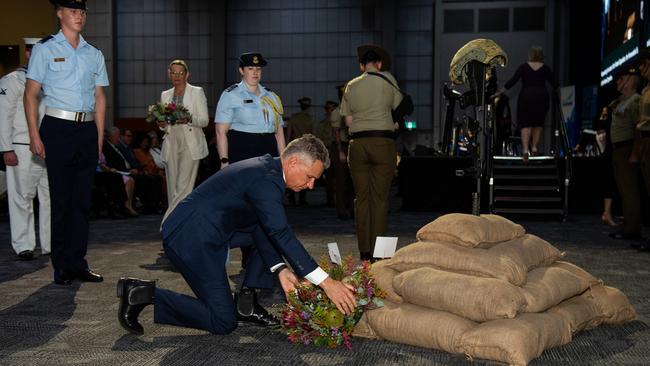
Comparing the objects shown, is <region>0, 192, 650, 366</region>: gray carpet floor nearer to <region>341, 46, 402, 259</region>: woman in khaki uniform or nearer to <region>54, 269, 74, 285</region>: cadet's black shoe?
<region>54, 269, 74, 285</region>: cadet's black shoe

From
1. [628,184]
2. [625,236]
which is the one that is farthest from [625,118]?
[625,236]

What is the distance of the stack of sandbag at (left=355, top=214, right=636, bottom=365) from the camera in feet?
9.73

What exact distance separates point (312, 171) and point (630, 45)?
33.6ft

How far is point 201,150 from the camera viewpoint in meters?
6.06

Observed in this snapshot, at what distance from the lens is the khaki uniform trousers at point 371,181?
5.34 metres

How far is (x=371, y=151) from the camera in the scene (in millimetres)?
5320

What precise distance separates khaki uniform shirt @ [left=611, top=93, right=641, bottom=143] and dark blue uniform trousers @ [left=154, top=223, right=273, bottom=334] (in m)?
4.80

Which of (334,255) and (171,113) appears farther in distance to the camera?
(171,113)

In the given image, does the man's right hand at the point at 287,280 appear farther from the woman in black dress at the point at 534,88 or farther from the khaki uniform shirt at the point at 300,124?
the khaki uniform shirt at the point at 300,124

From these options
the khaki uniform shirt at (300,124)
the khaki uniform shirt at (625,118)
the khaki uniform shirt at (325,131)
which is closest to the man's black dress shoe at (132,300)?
the khaki uniform shirt at (625,118)

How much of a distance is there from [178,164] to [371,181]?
1580 mm

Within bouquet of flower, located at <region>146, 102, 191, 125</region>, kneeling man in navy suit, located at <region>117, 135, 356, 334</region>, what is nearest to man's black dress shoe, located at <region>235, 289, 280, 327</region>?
kneeling man in navy suit, located at <region>117, 135, 356, 334</region>

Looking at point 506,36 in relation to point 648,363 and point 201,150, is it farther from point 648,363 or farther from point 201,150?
point 648,363

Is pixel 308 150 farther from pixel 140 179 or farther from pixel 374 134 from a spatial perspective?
pixel 140 179
